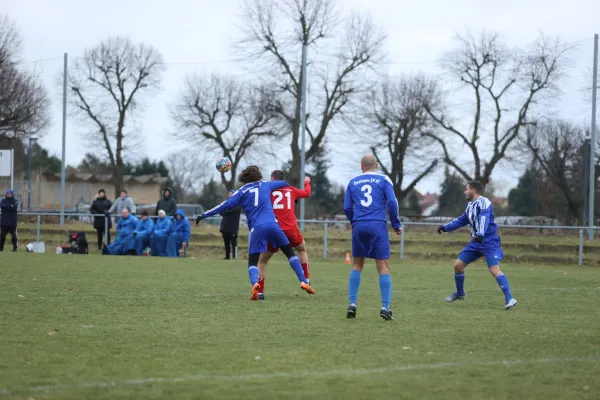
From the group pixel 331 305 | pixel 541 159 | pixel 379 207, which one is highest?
pixel 541 159

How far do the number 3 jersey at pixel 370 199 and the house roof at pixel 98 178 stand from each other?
74357mm

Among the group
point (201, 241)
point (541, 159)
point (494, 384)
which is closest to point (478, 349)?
point (494, 384)

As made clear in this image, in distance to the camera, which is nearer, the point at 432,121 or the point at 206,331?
the point at 206,331

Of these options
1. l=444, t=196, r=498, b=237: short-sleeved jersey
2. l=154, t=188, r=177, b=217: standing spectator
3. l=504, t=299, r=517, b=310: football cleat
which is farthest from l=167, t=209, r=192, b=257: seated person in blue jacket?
l=504, t=299, r=517, b=310: football cleat

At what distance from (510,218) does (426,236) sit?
20056 mm

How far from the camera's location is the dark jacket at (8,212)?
85.1 ft

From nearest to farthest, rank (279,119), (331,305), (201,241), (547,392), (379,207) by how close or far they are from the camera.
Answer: (547,392)
(379,207)
(331,305)
(201,241)
(279,119)

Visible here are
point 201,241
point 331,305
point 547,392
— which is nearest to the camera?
point 547,392

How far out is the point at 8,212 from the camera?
1022 inches

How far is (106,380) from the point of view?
589 centimetres

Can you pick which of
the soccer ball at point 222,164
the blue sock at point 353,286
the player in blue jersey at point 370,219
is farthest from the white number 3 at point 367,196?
the soccer ball at point 222,164

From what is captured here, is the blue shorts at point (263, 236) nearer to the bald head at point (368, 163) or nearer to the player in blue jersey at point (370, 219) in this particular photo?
the player in blue jersey at point (370, 219)

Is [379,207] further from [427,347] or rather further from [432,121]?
[432,121]

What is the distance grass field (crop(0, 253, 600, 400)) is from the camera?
18.9ft
